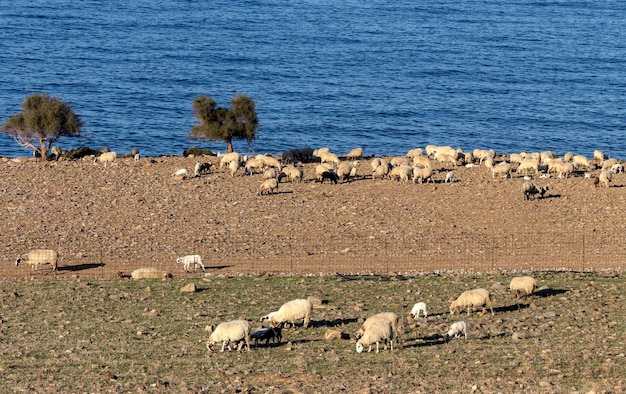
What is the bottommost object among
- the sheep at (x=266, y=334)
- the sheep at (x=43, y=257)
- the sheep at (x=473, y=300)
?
the sheep at (x=43, y=257)

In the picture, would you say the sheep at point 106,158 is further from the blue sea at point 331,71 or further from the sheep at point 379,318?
the sheep at point 379,318

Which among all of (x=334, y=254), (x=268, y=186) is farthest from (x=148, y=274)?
(x=268, y=186)

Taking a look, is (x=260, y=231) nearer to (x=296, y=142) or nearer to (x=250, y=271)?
(x=250, y=271)

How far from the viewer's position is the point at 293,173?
55031mm

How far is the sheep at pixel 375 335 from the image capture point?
89.1ft

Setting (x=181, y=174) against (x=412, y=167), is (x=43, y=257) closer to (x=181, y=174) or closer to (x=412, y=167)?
(x=181, y=174)

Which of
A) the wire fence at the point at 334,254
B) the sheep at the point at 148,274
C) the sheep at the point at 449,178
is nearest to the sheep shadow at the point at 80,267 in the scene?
the wire fence at the point at 334,254

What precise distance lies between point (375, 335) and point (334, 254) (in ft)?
49.2

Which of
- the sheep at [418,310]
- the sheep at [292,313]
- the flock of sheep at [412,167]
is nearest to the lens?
the sheep at [292,313]

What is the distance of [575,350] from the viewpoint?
27.8m

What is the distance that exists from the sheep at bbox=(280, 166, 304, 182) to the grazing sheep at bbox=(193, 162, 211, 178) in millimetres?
4578

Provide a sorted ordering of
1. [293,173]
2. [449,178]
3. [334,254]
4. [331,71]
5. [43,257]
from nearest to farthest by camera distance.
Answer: [43,257]
[334,254]
[293,173]
[449,178]
[331,71]

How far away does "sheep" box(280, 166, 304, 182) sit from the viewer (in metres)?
55.0

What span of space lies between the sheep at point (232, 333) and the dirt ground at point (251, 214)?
11785mm
